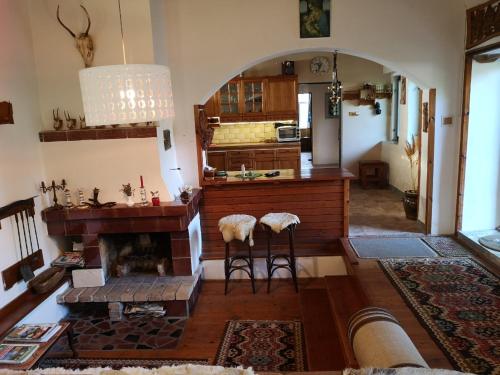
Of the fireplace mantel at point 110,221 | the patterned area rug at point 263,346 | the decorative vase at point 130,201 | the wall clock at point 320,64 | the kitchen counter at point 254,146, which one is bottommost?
the patterned area rug at point 263,346

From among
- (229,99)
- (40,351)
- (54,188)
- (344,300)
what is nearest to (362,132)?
(229,99)

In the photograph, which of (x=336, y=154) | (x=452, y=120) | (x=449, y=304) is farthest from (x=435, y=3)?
(x=336, y=154)

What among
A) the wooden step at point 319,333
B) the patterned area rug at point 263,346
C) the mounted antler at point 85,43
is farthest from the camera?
the mounted antler at point 85,43

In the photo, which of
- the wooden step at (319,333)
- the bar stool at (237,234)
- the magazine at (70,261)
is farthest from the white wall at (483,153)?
the magazine at (70,261)

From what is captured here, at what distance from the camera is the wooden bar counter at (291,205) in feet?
15.9

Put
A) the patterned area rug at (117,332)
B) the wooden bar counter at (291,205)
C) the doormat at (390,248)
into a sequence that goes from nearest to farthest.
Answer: the patterned area rug at (117,332), the doormat at (390,248), the wooden bar counter at (291,205)

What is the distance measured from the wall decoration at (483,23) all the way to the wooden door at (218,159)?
4726mm

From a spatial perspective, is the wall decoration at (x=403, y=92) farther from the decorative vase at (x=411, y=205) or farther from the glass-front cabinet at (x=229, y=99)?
the glass-front cabinet at (x=229, y=99)

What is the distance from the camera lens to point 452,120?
472 centimetres

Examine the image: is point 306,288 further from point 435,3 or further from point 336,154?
point 336,154

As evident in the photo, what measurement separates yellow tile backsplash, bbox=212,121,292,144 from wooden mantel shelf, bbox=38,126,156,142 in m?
4.76

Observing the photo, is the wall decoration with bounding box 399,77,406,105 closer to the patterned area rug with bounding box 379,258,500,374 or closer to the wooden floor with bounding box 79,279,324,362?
the patterned area rug with bounding box 379,258,500,374

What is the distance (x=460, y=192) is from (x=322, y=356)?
282 cm

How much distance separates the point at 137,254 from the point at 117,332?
96 centimetres
